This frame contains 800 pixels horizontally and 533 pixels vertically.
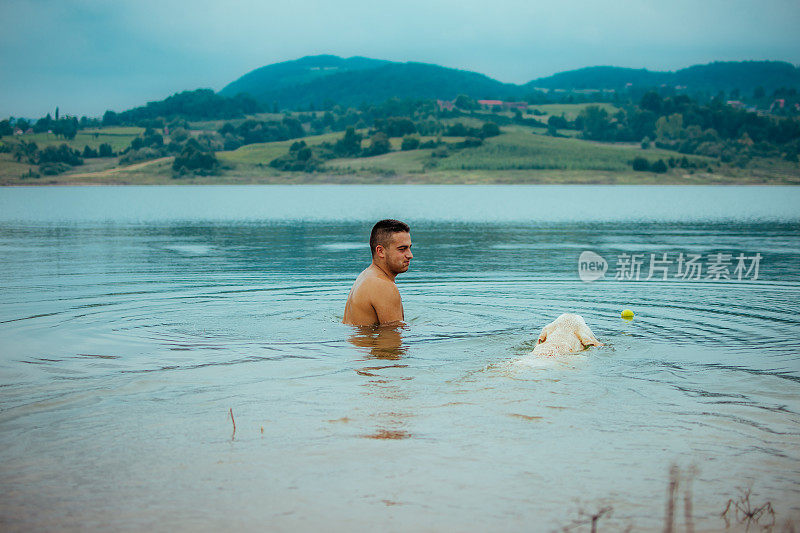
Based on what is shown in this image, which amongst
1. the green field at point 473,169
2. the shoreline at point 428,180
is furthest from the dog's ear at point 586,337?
the green field at point 473,169

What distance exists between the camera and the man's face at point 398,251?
1290 centimetres

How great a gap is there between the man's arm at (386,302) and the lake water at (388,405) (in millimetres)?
355

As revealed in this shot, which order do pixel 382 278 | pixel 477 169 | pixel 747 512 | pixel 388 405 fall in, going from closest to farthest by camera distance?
pixel 747 512, pixel 388 405, pixel 382 278, pixel 477 169

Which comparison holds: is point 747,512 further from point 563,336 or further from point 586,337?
point 586,337

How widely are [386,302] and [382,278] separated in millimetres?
485

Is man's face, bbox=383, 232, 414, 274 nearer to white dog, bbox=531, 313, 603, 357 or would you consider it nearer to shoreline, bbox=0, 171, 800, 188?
white dog, bbox=531, 313, 603, 357

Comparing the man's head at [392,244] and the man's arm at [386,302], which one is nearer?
the man's head at [392,244]

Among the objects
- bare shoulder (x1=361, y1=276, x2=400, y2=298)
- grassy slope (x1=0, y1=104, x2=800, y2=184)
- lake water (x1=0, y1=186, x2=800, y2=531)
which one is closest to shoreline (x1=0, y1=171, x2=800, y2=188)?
grassy slope (x1=0, y1=104, x2=800, y2=184)

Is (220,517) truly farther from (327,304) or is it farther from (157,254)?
(157,254)

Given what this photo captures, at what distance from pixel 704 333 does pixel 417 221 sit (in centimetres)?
3910

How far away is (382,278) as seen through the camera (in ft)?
43.3

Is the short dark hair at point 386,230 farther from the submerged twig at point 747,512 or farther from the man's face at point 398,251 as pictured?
the submerged twig at point 747,512

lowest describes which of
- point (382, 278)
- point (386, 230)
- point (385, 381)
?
point (385, 381)

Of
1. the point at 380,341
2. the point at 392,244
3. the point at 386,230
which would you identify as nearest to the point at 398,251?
the point at 392,244
